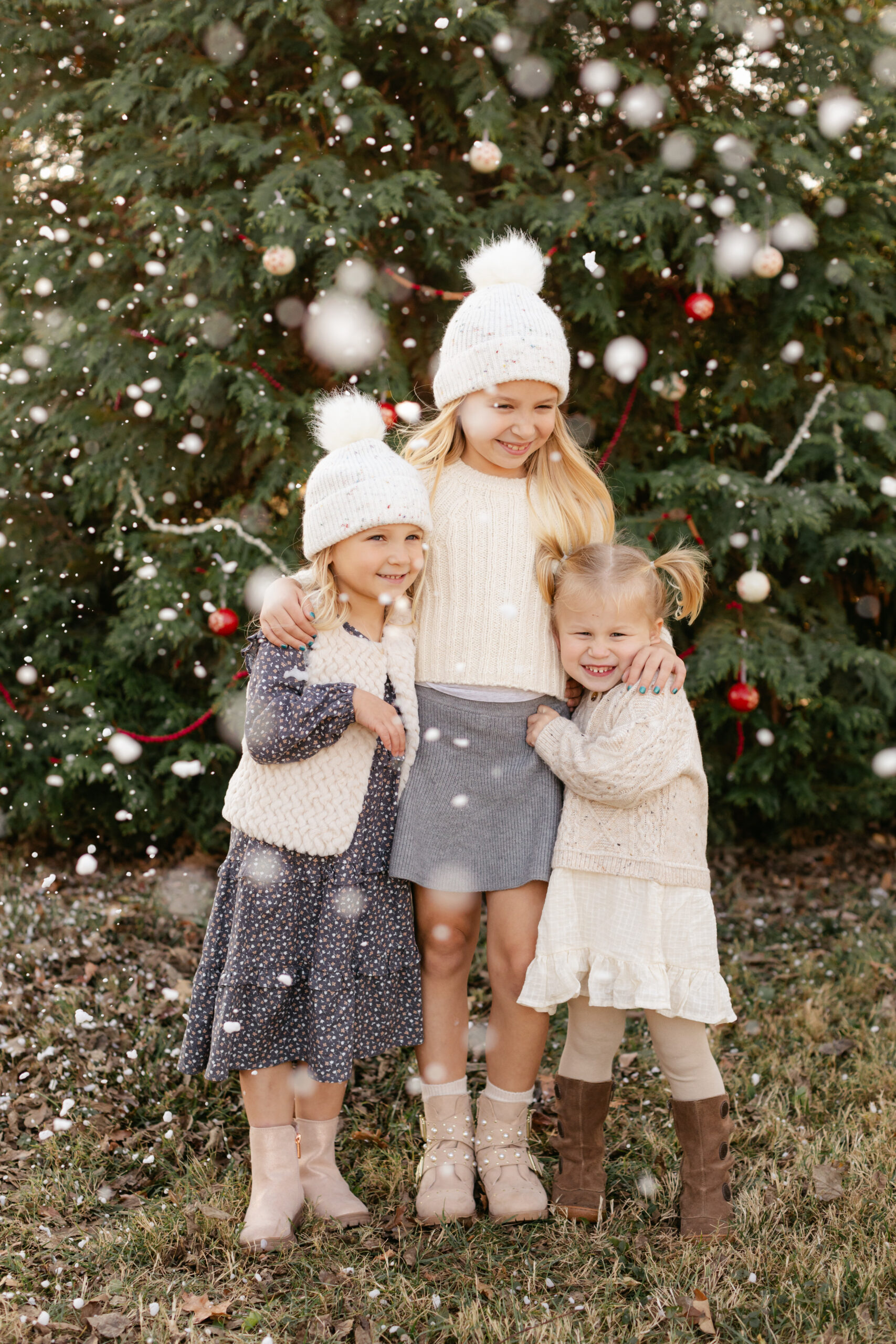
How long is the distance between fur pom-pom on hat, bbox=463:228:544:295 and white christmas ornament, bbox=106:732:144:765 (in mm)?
2651

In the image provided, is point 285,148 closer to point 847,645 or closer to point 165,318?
point 165,318

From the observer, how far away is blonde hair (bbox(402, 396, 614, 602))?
2726mm

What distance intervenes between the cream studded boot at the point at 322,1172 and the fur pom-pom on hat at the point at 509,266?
216 centimetres

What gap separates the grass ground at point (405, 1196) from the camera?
2.23 m

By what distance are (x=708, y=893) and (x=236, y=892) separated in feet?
3.64

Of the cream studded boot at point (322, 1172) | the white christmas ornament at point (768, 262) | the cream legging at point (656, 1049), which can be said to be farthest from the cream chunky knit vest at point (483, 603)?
the white christmas ornament at point (768, 262)

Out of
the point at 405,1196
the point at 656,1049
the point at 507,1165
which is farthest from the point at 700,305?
the point at 405,1196

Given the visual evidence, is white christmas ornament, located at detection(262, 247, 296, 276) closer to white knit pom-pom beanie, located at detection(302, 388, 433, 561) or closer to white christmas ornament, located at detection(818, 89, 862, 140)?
white knit pom-pom beanie, located at detection(302, 388, 433, 561)

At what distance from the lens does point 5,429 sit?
4887 mm

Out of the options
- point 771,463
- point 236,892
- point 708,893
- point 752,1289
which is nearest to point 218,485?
point 771,463

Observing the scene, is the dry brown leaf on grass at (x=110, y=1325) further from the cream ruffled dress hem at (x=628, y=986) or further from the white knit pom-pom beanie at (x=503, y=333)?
the white knit pom-pom beanie at (x=503, y=333)

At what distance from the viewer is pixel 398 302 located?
179 inches

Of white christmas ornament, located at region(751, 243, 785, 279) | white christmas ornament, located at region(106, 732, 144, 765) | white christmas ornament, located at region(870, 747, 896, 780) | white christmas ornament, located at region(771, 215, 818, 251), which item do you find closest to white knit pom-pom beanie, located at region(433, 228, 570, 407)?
white christmas ornament, located at region(751, 243, 785, 279)

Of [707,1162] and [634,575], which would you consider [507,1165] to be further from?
[634,575]
